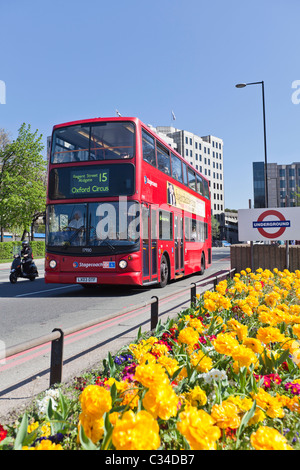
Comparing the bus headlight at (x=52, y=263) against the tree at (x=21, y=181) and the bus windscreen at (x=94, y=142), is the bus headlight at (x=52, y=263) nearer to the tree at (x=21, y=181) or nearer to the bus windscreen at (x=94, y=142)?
the bus windscreen at (x=94, y=142)

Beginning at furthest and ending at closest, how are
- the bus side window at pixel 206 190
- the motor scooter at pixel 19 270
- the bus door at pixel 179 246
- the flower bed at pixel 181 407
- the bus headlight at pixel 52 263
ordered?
the bus side window at pixel 206 190 < the motor scooter at pixel 19 270 < the bus door at pixel 179 246 < the bus headlight at pixel 52 263 < the flower bed at pixel 181 407

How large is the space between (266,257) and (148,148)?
5.62 m

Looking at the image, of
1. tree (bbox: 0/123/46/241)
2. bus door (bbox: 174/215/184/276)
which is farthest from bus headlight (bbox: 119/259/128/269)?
tree (bbox: 0/123/46/241)

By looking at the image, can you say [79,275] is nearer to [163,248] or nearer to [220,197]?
[163,248]

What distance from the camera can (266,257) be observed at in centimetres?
1283

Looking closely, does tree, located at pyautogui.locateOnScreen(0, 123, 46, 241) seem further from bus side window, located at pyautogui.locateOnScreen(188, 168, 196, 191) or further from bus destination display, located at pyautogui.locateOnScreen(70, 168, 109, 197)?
bus destination display, located at pyautogui.locateOnScreen(70, 168, 109, 197)

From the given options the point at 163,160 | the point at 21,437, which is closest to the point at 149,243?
the point at 163,160

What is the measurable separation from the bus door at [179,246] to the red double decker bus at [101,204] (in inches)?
89.6

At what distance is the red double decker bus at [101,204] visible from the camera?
31.2ft

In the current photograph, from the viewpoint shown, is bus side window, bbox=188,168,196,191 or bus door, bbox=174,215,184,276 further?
bus side window, bbox=188,168,196,191

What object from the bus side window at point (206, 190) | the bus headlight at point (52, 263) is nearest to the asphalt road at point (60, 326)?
the bus headlight at point (52, 263)

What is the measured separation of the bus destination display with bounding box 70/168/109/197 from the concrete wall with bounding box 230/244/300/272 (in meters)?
5.64

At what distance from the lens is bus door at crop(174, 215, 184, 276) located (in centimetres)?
1291

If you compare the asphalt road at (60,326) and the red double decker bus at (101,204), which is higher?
the red double decker bus at (101,204)
